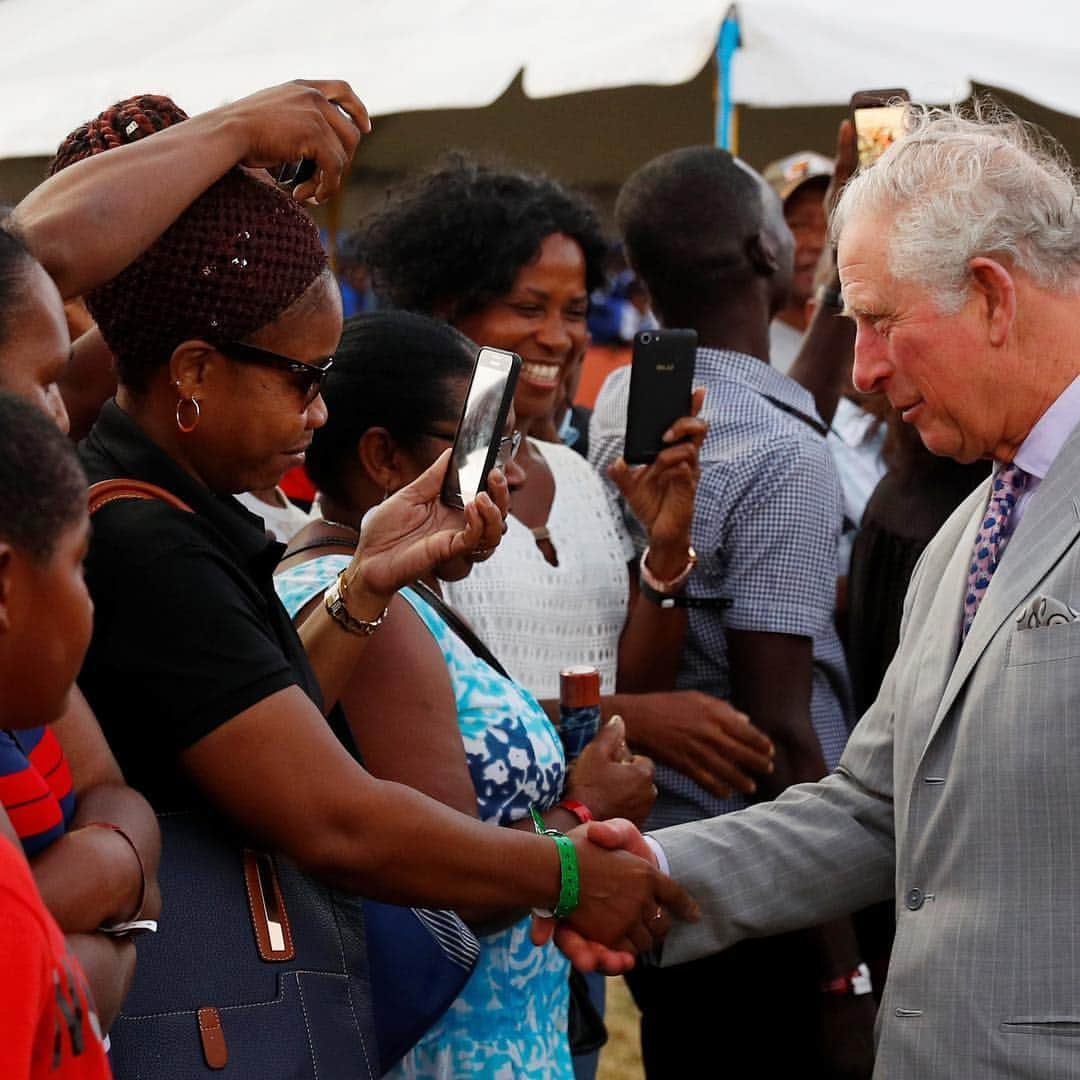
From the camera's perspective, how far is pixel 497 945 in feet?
8.38

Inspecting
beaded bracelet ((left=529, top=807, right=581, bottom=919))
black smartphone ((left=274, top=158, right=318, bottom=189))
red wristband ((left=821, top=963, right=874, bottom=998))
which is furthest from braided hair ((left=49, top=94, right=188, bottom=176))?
red wristband ((left=821, top=963, right=874, bottom=998))

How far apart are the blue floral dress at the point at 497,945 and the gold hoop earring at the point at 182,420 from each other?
0.42 m

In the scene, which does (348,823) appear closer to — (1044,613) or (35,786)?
(35,786)

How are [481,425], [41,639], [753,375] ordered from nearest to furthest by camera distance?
[41,639] < [481,425] < [753,375]

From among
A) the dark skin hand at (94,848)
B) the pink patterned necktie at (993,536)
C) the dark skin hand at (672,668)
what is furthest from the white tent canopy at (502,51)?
the dark skin hand at (94,848)

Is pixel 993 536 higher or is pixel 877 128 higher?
pixel 877 128

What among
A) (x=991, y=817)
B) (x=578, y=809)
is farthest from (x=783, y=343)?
(x=991, y=817)

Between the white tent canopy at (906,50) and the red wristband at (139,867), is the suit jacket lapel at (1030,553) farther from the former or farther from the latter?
the white tent canopy at (906,50)

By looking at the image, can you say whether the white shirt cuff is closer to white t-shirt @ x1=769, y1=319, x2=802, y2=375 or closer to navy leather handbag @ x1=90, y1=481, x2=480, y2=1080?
navy leather handbag @ x1=90, y1=481, x2=480, y2=1080

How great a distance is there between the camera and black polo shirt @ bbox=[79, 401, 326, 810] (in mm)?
1927

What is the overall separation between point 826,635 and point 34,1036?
97.9 inches

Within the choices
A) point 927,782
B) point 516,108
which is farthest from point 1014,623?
point 516,108

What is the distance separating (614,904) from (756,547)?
45.1 inches

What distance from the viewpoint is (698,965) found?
3445 mm
